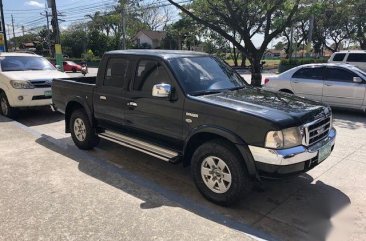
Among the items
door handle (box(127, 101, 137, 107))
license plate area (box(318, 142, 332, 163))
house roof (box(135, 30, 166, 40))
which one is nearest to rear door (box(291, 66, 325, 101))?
license plate area (box(318, 142, 332, 163))

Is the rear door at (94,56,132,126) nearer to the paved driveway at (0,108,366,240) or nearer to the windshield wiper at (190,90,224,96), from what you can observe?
the paved driveway at (0,108,366,240)

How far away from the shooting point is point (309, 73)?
34.7 feet

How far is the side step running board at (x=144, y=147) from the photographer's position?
15.8 feet

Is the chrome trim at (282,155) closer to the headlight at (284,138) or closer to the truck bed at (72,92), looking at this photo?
the headlight at (284,138)

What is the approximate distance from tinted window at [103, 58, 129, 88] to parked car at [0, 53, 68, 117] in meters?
4.03

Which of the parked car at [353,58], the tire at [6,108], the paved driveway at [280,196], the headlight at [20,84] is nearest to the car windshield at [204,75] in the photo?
the paved driveway at [280,196]

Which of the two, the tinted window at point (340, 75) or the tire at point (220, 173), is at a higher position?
the tinted window at point (340, 75)

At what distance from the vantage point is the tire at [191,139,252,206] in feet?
13.4

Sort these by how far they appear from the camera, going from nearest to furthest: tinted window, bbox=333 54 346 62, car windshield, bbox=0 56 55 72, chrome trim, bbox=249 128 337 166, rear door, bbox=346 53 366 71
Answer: chrome trim, bbox=249 128 337 166 < car windshield, bbox=0 56 55 72 < rear door, bbox=346 53 366 71 < tinted window, bbox=333 54 346 62

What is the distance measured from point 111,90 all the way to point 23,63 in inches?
234

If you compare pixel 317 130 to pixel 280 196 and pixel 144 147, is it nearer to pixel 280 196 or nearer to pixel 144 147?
pixel 280 196

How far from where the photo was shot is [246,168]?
161 inches

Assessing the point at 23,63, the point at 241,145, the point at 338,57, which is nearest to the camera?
the point at 241,145

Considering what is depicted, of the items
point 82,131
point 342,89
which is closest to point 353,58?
point 342,89
